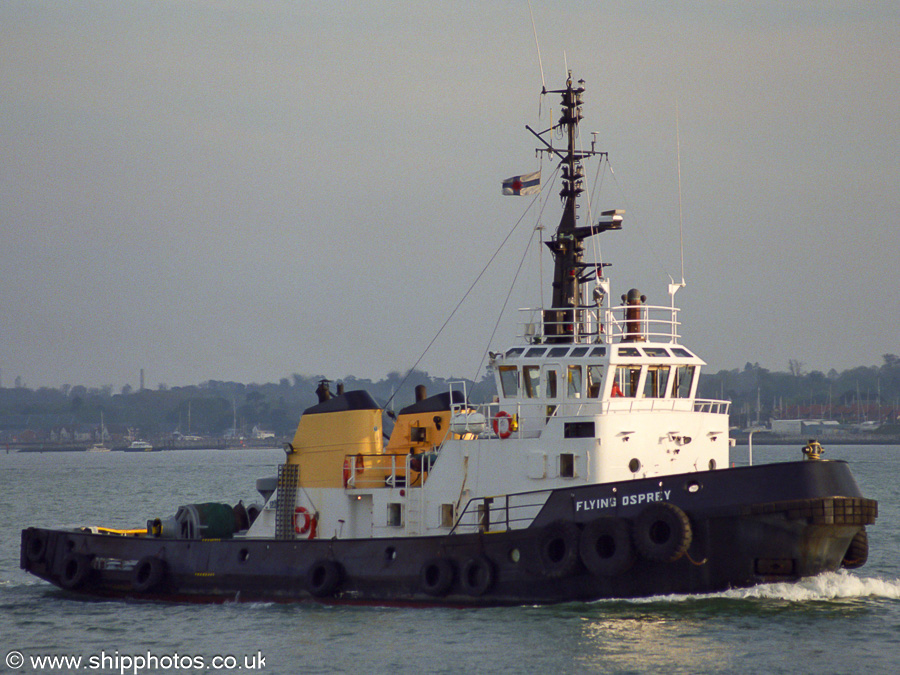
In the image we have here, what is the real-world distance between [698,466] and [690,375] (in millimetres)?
1451

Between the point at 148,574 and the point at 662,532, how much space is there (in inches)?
366

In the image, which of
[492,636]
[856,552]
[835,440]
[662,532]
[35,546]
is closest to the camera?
[492,636]

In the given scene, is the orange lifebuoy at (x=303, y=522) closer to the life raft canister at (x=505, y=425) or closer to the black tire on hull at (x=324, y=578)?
the black tire on hull at (x=324, y=578)

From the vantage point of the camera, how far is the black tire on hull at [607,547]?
15.5 metres

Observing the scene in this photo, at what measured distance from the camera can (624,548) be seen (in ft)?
50.6

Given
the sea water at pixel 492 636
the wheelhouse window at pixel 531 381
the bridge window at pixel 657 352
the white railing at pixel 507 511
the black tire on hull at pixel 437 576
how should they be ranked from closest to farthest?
the sea water at pixel 492 636 < the black tire on hull at pixel 437 576 < the white railing at pixel 507 511 < the bridge window at pixel 657 352 < the wheelhouse window at pixel 531 381

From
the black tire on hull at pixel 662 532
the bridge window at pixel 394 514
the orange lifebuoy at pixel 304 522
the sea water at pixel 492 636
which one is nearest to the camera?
the sea water at pixel 492 636

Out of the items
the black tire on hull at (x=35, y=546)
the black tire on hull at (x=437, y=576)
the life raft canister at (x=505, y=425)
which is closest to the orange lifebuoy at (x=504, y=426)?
the life raft canister at (x=505, y=425)

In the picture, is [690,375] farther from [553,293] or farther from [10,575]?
[10,575]

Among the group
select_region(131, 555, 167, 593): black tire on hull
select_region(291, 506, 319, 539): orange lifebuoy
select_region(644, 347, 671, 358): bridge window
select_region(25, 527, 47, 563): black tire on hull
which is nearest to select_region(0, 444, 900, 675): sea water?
select_region(131, 555, 167, 593): black tire on hull

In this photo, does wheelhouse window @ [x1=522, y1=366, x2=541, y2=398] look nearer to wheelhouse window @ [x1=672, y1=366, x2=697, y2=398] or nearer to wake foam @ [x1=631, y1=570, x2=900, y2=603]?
wheelhouse window @ [x1=672, y1=366, x2=697, y2=398]

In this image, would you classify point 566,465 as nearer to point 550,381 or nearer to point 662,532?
point 550,381

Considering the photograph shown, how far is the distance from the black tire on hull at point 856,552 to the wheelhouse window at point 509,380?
5450mm
